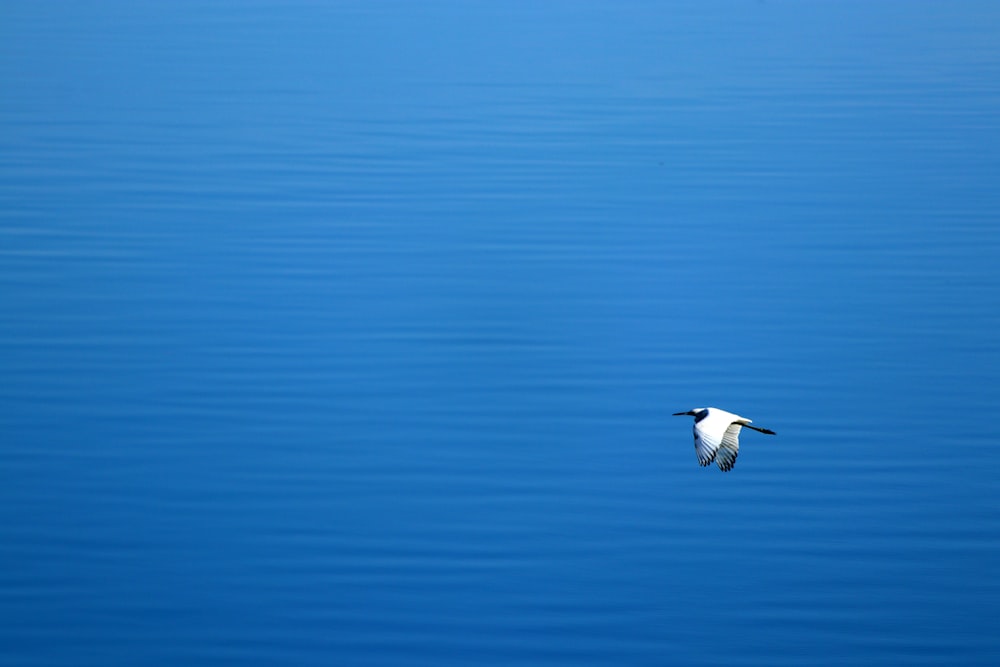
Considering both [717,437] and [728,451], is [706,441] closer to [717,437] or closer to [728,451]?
[717,437]

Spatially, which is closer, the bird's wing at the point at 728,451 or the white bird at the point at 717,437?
the white bird at the point at 717,437

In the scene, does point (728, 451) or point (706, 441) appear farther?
point (728, 451)

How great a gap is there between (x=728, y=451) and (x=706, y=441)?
0.61 feet

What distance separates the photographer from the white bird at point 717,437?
27.9 feet

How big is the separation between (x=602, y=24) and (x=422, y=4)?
3.04 m

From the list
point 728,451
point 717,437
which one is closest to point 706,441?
point 717,437

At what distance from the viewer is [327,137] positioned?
15.4 m

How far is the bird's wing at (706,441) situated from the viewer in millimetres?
8469

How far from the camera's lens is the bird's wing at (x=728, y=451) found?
28.3 ft

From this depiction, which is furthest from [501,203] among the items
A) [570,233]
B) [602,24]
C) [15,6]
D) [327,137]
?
[15,6]

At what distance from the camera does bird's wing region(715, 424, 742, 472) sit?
863 centimetres

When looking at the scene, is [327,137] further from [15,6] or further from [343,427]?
[15,6]

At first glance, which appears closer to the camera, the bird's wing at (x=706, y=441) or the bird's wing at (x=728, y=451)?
the bird's wing at (x=706, y=441)

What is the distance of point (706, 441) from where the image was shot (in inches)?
336
